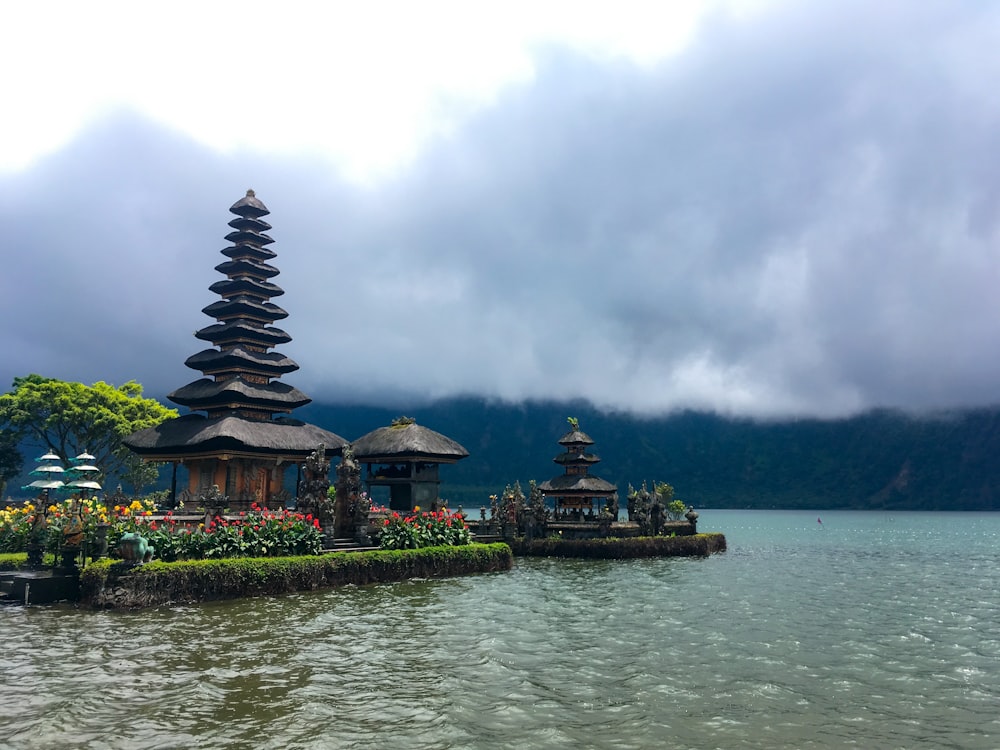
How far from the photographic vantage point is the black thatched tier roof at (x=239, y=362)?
156 feet

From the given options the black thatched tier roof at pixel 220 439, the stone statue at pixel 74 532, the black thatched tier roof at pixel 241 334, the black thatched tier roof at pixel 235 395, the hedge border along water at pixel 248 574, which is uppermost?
the black thatched tier roof at pixel 241 334

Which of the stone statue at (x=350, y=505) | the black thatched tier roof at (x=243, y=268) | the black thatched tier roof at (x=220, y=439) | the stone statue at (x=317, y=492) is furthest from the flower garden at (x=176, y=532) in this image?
the black thatched tier roof at (x=243, y=268)

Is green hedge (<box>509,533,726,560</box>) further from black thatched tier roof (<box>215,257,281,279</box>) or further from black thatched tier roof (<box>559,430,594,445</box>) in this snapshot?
black thatched tier roof (<box>215,257,281,279</box>)

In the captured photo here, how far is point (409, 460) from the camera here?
151 feet

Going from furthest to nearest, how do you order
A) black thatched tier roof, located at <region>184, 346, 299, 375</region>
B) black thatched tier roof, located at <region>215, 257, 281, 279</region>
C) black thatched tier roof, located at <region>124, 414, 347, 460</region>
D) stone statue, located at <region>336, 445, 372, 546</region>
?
black thatched tier roof, located at <region>215, 257, 281, 279</region>
black thatched tier roof, located at <region>184, 346, 299, 375</region>
black thatched tier roof, located at <region>124, 414, 347, 460</region>
stone statue, located at <region>336, 445, 372, 546</region>

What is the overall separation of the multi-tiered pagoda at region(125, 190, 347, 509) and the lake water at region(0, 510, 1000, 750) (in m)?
18.0

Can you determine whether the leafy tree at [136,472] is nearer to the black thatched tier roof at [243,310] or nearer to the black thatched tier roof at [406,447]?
the black thatched tier roof at [243,310]

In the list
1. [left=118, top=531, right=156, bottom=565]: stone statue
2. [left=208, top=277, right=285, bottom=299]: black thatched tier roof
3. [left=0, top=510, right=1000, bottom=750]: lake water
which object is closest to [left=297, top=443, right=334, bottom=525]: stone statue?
[left=0, top=510, right=1000, bottom=750]: lake water

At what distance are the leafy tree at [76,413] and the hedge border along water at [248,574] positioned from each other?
118 ft

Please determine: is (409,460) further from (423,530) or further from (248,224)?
(248,224)

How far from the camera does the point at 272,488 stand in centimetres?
4606

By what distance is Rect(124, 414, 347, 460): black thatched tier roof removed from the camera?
41.1 metres

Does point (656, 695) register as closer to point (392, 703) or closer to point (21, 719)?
point (392, 703)

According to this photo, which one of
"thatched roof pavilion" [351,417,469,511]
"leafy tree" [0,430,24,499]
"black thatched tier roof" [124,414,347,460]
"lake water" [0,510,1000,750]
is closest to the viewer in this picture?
"lake water" [0,510,1000,750]
